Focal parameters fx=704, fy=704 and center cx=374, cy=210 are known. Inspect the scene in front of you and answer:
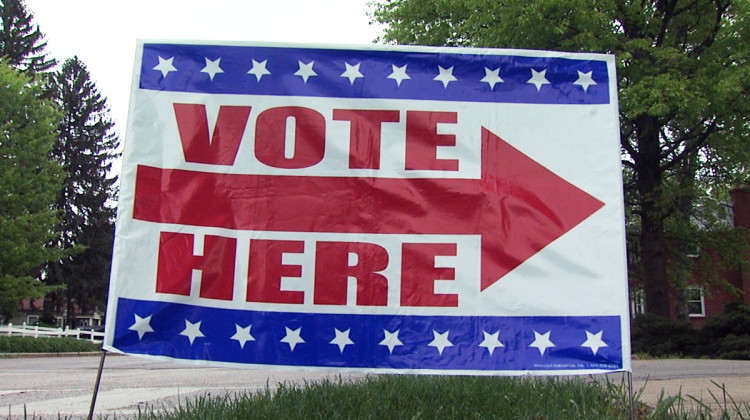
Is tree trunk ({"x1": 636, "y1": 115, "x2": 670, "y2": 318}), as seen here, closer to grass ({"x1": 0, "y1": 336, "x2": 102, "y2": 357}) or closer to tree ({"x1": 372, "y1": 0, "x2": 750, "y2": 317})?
tree ({"x1": 372, "y1": 0, "x2": 750, "y2": 317})

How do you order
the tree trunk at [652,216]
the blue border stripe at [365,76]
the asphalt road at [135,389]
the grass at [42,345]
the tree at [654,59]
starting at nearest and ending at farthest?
the blue border stripe at [365,76], the asphalt road at [135,389], the tree at [654,59], the tree trunk at [652,216], the grass at [42,345]

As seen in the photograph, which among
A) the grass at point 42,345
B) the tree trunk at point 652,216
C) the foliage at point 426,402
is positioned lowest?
the grass at point 42,345

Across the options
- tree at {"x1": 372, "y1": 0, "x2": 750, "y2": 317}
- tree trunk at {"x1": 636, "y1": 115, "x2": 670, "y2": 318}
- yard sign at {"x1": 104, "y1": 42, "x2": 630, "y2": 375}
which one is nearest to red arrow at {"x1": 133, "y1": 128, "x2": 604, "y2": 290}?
yard sign at {"x1": 104, "y1": 42, "x2": 630, "y2": 375}

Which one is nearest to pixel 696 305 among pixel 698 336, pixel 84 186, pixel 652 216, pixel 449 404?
pixel 652 216

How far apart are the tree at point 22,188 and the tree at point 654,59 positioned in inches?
634

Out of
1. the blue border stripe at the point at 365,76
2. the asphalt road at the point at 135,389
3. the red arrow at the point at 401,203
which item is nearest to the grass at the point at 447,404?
the asphalt road at the point at 135,389

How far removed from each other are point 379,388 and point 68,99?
189 ft

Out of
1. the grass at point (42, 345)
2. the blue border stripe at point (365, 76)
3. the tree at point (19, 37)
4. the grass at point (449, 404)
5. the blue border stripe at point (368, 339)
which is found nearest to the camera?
the blue border stripe at point (368, 339)

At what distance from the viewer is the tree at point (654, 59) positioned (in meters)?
16.0

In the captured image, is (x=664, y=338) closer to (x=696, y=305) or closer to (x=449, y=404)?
(x=449, y=404)

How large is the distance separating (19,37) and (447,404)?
57284mm

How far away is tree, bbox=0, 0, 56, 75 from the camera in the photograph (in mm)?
52375

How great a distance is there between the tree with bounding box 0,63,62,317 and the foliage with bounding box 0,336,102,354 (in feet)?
11.6

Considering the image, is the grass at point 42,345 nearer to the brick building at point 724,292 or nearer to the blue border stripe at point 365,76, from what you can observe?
the blue border stripe at point 365,76
